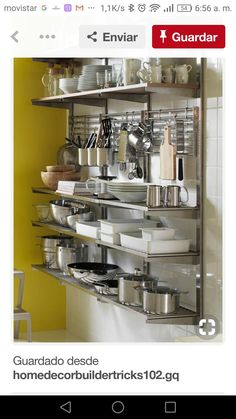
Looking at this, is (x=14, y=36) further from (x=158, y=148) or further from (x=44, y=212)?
(x=44, y=212)

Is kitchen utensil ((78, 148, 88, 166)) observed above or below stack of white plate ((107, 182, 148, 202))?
above

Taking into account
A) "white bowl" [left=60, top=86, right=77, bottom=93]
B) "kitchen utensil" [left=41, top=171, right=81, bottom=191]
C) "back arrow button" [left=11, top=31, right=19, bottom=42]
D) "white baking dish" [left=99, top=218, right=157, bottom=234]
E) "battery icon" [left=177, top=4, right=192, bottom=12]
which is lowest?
"white baking dish" [left=99, top=218, right=157, bottom=234]

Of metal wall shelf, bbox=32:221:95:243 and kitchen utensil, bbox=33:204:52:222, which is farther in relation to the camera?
kitchen utensil, bbox=33:204:52:222

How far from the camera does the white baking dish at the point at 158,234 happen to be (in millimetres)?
1198

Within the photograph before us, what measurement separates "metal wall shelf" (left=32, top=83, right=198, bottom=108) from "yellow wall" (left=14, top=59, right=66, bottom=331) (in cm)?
8

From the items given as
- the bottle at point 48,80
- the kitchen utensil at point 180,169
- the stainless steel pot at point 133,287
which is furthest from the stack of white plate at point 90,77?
the stainless steel pot at point 133,287

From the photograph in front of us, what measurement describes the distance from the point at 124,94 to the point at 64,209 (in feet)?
1.32

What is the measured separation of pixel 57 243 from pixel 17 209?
23cm

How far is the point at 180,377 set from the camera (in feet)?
1.59

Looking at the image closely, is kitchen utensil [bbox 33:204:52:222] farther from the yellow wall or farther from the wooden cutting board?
the wooden cutting board

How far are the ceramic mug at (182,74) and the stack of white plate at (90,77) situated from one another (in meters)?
0.29

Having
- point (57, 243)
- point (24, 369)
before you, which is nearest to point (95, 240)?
point (57, 243)

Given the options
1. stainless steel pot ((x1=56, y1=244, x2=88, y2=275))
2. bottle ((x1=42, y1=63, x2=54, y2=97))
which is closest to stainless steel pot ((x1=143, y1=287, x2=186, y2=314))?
stainless steel pot ((x1=56, y1=244, x2=88, y2=275))

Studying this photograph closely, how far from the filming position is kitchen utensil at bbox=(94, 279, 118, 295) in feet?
4.59
